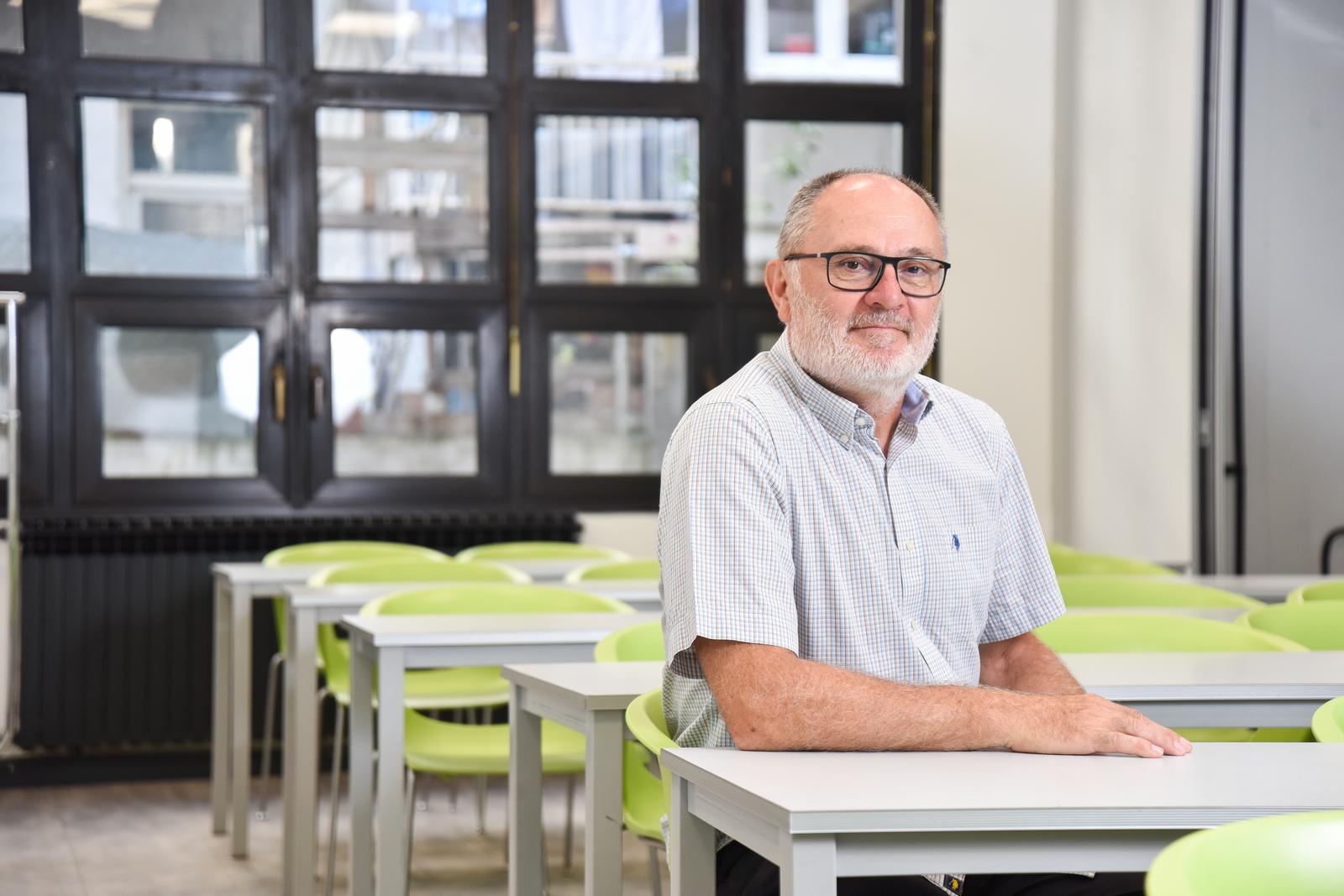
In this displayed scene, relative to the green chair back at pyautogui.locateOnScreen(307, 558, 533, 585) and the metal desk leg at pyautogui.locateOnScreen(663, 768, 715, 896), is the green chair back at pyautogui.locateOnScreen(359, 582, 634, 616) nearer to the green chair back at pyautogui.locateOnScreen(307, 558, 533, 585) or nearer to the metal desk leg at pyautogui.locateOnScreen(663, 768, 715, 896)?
the green chair back at pyautogui.locateOnScreen(307, 558, 533, 585)

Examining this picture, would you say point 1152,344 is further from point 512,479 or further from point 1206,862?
point 1206,862

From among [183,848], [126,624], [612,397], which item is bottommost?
[183,848]

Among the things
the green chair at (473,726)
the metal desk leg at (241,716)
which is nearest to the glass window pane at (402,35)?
the metal desk leg at (241,716)

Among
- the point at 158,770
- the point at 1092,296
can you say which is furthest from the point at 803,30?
the point at 158,770

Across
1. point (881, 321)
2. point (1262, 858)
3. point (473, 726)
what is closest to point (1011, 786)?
point (1262, 858)

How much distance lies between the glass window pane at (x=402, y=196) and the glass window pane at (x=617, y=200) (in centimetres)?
26

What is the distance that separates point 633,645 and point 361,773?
76cm

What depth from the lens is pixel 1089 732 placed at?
1657mm

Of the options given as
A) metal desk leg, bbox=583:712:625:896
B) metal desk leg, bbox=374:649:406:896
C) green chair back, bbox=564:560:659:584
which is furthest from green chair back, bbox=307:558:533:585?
metal desk leg, bbox=583:712:625:896

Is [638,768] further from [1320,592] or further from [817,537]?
[1320,592]

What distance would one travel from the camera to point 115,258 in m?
5.89

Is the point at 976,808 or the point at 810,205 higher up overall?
the point at 810,205

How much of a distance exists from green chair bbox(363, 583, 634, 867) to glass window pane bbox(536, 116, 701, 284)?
2.91 metres

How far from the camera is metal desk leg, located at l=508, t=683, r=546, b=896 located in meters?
2.36
